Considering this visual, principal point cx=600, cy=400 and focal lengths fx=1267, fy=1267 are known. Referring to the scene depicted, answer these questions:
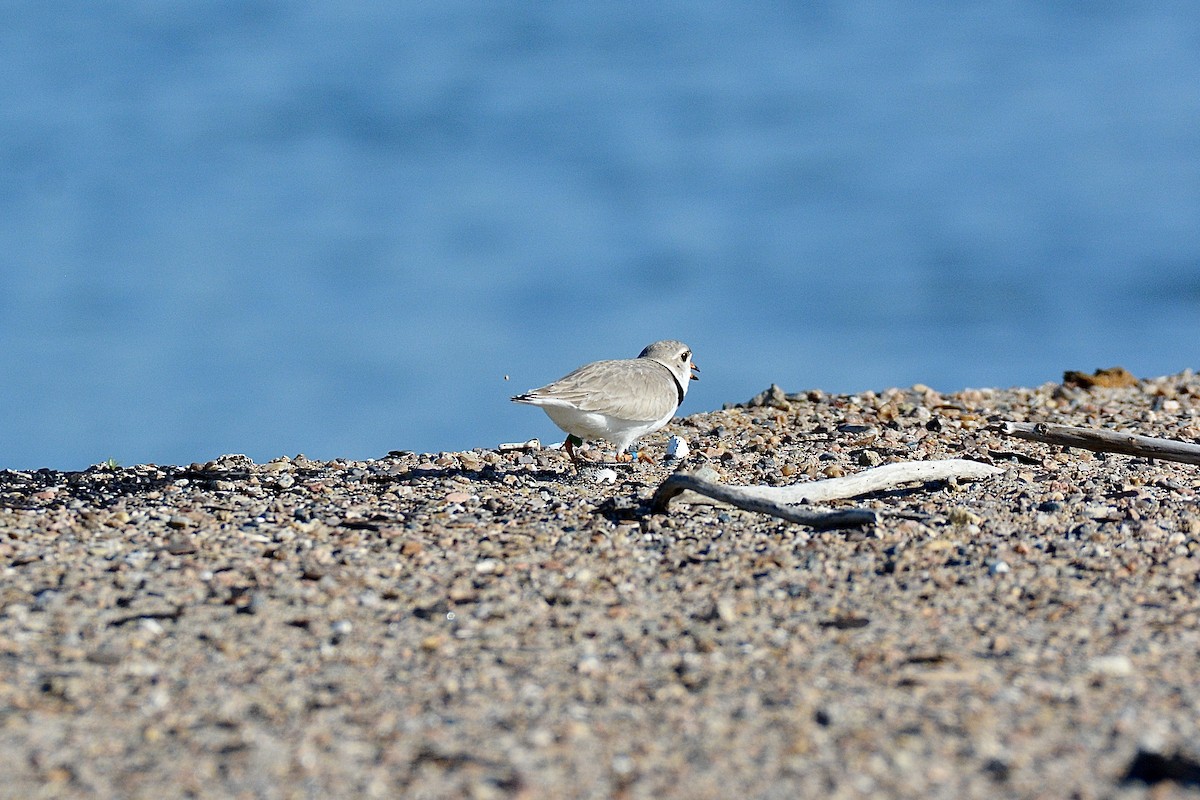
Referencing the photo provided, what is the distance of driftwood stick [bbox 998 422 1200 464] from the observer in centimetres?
770

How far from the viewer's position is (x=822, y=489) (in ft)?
24.0

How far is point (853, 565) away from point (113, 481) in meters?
5.07

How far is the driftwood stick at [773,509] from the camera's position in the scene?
652 centimetres

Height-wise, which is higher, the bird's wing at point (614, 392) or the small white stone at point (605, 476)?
the bird's wing at point (614, 392)

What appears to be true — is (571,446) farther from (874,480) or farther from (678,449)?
(874,480)

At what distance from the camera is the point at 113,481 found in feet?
27.7

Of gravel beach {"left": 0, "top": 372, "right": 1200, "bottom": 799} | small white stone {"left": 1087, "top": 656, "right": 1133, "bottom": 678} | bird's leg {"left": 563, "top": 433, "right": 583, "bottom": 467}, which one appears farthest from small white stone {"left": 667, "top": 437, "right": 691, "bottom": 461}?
small white stone {"left": 1087, "top": 656, "right": 1133, "bottom": 678}

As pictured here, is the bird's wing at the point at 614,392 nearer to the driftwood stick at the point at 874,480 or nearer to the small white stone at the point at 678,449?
the small white stone at the point at 678,449

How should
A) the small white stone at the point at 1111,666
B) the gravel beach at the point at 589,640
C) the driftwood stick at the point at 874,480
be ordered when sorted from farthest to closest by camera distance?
the driftwood stick at the point at 874,480, the small white stone at the point at 1111,666, the gravel beach at the point at 589,640

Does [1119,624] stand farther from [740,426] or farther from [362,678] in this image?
[740,426]

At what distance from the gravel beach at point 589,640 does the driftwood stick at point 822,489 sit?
0.09 metres

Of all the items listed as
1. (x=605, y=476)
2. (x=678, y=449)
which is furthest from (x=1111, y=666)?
(x=678, y=449)

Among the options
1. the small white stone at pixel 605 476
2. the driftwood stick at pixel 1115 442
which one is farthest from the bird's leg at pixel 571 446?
the driftwood stick at pixel 1115 442

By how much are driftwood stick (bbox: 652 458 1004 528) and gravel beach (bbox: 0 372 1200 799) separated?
0.09 metres
